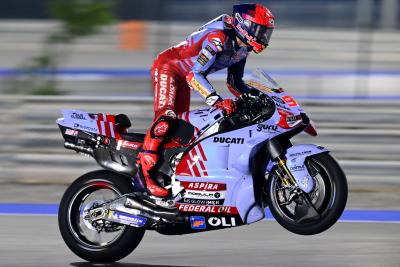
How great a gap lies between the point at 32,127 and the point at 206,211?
4.15 metres

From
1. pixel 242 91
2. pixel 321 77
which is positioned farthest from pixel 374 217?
pixel 321 77

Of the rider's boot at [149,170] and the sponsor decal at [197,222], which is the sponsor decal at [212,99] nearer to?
the rider's boot at [149,170]

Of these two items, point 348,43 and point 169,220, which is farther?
point 348,43

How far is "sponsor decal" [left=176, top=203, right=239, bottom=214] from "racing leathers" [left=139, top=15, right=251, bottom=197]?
175 mm

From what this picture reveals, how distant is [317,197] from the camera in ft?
19.7

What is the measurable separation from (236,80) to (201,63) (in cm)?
64

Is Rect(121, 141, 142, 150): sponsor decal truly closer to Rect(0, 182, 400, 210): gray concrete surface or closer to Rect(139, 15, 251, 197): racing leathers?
Rect(139, 15, 251, 197): racing leathers

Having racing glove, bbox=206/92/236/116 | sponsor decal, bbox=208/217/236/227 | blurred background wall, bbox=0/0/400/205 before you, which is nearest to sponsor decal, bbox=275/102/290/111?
racing glove, bbox=206/92/236/116

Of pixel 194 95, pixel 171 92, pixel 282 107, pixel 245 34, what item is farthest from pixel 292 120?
pixel 194 95

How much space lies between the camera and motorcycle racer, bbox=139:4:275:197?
6.30 m

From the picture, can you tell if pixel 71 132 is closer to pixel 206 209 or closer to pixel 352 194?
pixel 206 209

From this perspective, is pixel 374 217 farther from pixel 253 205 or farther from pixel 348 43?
pixel 348 43

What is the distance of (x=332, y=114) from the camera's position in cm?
1020

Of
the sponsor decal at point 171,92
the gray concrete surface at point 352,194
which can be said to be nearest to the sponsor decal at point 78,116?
the sponsor decal at point 171,92
